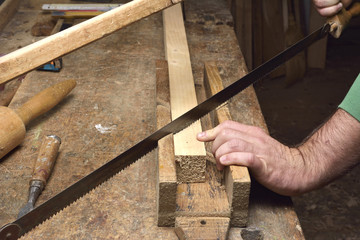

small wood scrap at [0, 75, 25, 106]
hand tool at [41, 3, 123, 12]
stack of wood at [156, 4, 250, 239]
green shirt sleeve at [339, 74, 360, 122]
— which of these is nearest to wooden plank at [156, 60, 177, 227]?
stack of wood at [156, 4, 250, 239]

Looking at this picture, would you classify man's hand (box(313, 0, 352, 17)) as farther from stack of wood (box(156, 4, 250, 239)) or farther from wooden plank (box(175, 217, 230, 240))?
wooden plank (box(175, 217, 230, 240))

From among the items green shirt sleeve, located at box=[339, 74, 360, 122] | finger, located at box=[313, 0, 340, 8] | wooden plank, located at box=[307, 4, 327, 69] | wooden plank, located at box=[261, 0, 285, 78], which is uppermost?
finger, located at box=[313, 0, 340, 8]

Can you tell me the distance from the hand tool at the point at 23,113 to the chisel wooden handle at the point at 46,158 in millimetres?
119

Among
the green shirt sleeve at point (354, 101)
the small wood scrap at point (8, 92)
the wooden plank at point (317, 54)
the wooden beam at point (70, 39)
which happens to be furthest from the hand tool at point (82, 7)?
the wooden plank at point (317, 54)

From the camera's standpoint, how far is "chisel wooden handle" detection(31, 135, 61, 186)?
5.82 feet

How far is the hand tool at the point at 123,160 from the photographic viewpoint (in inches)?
60.5

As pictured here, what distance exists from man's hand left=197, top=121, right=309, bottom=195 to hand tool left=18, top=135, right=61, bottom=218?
573 mm

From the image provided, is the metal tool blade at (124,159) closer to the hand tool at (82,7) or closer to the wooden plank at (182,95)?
the wooden plank at (182,95)

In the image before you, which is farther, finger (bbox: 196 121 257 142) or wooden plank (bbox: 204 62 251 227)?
finger (bbox: 196 121 257 142)

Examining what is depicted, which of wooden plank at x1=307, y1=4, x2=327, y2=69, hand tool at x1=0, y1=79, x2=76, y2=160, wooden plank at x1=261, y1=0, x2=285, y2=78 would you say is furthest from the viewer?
wooden plank at x1=307, y1=4, x2=327, y2=69

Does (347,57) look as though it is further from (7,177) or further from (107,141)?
(7,177)

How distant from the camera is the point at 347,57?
5.56m

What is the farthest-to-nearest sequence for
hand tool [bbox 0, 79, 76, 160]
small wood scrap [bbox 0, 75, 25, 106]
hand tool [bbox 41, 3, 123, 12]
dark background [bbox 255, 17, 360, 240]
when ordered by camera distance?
dark background [bbox 255, 17, 360, 240], hand tool [bbox 41, 3, 123, 12], small wood scrap [bbox 0, 75, 25, 106], hand tool [bbox 0, 79, 76, 160]

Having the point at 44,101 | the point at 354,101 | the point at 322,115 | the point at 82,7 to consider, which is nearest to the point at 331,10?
the point at 354,101
